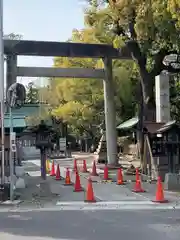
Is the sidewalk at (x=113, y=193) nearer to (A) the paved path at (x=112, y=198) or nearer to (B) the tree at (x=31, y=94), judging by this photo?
(A) the paved path at (x=112, y=198)

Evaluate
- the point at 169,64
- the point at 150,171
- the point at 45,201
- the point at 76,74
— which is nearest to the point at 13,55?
the point at 76,74

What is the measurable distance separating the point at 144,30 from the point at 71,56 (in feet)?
28.6

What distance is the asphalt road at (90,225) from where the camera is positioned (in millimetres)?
8312

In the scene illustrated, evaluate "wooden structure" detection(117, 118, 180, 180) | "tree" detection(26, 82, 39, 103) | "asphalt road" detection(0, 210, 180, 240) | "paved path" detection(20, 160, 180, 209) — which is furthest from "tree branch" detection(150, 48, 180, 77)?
"tree" detection(26, 82, 39, 103)

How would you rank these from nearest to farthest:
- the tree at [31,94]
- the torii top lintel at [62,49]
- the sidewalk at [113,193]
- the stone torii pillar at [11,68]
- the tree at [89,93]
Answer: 1. the sidewalk at [113,193]
2. the torii top lintel at [62,49]
3. the stone torii pillar at [11,68]
4. the tree at [89,93]
5. the tree at [31,94]

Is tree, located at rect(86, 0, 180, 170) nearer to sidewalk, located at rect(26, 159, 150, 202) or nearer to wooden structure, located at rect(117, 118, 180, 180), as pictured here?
wooden structure, located at rect(117, 118, 180, 180)

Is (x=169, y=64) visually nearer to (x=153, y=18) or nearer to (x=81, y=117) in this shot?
(x=153, y=18)

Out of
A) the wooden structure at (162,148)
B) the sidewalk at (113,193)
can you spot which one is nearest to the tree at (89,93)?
the wooden structure at (162,148)

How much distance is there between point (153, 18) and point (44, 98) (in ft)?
119

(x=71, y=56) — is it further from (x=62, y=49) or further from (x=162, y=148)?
(x=162, y=148)

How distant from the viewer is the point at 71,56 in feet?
84.9

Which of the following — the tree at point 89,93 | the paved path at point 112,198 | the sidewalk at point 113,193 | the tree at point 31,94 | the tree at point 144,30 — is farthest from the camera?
the tree at point 31,94

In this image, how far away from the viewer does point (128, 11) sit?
63.1 ft

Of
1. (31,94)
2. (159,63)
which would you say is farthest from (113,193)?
(31,94)
